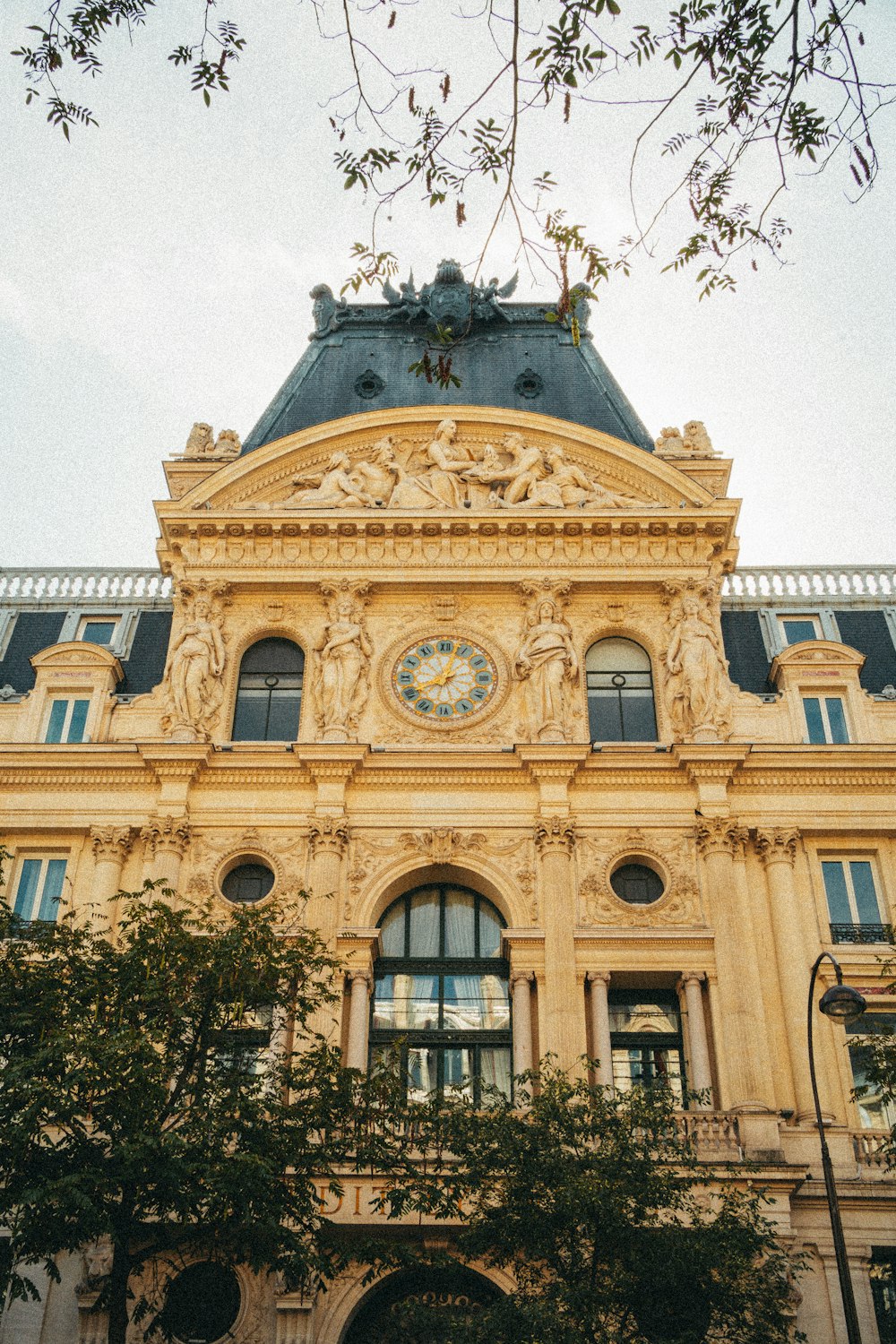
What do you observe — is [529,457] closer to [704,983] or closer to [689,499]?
[689,499]

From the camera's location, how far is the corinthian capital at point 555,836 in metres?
27.6

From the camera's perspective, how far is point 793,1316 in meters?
21.6

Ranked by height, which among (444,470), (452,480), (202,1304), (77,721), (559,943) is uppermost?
(444,470)

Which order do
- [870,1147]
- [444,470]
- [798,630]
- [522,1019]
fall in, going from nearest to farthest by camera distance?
[870,1147]
[522,1019]
[444,470]
[798,630]

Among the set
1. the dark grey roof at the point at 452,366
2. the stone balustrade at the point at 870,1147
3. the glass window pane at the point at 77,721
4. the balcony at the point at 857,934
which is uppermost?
the dark grey roof at the point at 452,366

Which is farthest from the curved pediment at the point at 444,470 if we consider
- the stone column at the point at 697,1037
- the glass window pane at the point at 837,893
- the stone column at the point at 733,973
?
the stone column at the point at 697,1037

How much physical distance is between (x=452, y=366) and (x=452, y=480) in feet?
20.1

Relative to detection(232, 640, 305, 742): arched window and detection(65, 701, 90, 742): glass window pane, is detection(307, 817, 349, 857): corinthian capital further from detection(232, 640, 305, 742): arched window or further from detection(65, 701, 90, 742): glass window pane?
detection(65, 701, 90, 742): glass window pane

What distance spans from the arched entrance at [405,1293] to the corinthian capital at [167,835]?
29.6 ft

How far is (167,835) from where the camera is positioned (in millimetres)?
27859

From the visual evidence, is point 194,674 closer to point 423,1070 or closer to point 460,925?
point 460,925

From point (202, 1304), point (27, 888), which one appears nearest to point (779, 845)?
point (202, 1304)

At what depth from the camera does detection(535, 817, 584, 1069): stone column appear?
2550 cm

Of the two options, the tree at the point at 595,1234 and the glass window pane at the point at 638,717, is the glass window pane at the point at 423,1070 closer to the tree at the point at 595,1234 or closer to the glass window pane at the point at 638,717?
the tree at the point at 595,1234
